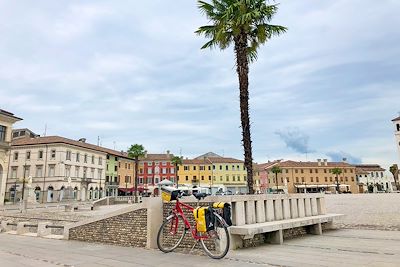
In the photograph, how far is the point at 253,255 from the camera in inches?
284

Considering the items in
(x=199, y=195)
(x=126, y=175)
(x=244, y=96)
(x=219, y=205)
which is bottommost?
(x=219, y=205)

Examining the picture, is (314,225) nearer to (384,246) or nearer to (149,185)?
(384,246)

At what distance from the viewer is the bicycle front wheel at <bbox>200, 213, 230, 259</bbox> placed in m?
7.22

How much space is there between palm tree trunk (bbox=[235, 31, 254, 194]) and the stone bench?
2516 mm

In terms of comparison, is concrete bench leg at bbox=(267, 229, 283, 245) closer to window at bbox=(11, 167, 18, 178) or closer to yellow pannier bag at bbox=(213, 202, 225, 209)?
yellow pannier bag at bbox=(213, 202, 225, 209)

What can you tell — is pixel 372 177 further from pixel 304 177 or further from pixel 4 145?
pixel 4 145

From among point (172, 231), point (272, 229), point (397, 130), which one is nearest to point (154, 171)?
point (397, 130)

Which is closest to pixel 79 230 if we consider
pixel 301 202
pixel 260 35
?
pixel 301 202

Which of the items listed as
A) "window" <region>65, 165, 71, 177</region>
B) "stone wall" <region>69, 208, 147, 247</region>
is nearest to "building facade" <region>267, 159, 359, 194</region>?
"window" <region>65, 165, 71, 177</region>

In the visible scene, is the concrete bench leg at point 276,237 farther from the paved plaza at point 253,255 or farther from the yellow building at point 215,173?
the yellow building at point 215,173

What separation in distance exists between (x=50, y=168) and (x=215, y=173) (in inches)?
1781

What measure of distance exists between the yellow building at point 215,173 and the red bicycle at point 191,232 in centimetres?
8342

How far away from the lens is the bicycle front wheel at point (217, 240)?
7.22 meters

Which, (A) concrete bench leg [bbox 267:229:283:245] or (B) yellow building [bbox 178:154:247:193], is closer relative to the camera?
(A) concrete bench leg [bbox 267:229:283:245]
